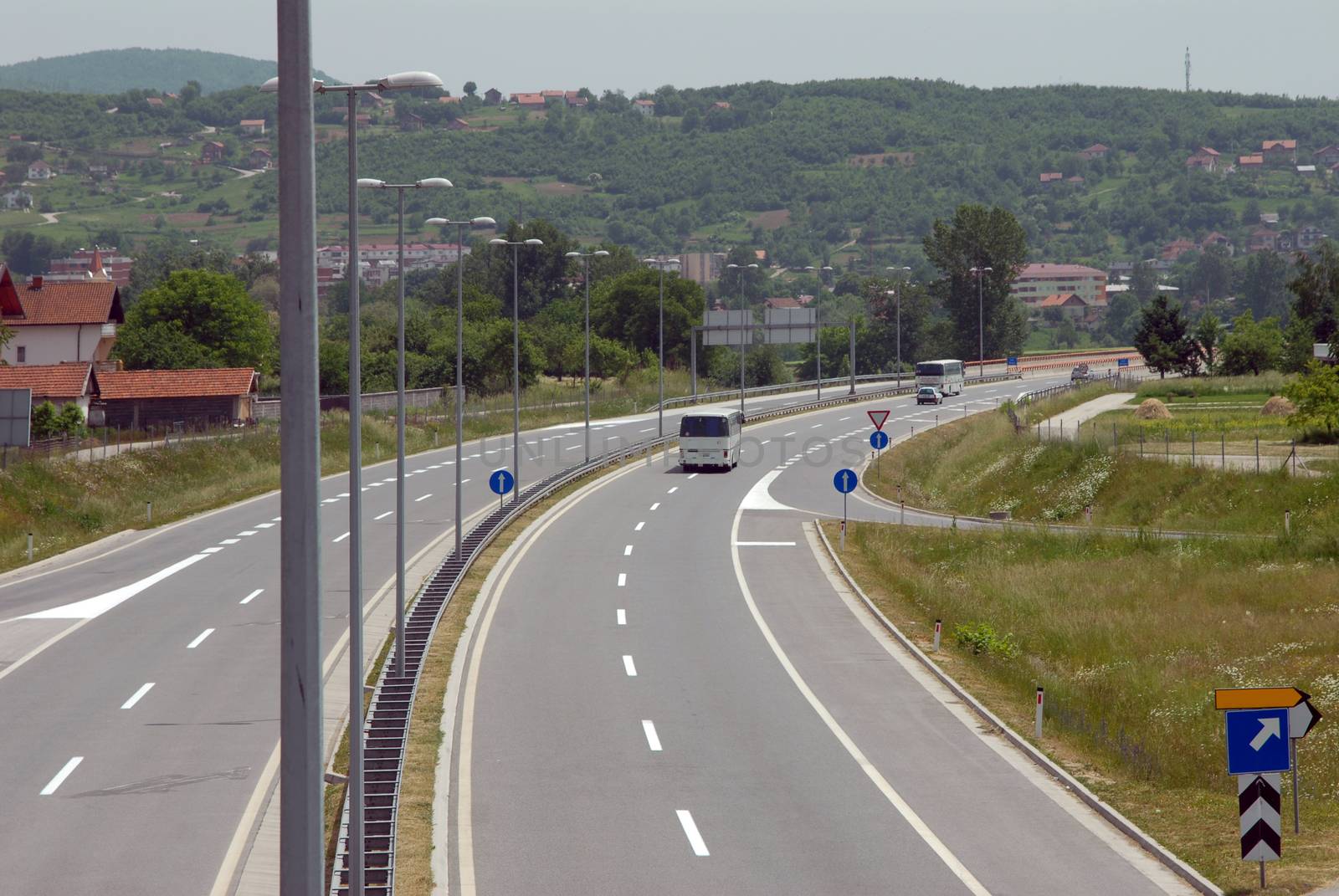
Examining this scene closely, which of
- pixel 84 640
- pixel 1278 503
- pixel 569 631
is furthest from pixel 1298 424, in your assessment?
pixel 84 640

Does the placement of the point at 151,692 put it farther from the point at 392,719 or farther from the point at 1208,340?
the point at 1208,340

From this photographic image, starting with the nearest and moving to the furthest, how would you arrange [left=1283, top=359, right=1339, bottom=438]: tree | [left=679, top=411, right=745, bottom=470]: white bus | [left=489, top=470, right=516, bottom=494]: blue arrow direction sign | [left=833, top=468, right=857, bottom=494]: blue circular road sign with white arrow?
1. [left=489, top=470, right=516, bottom=494]: blue arrow direction sign
2. [left=833, top=468, right=857, bottom=494]: blue circular road sign with white arrow
3. [left=1283, top=359, right=1339, bottom=438]: tree
4. [left=679, top=411, right=745, bottom=470]: white bus

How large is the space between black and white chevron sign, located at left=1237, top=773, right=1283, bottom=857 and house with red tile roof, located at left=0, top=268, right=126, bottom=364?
9114 cm

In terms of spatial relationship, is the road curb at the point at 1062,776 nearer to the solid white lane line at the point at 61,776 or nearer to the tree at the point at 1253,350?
the solid white lane line at the point at 61,776

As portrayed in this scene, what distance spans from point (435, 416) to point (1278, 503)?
51341 millimetres

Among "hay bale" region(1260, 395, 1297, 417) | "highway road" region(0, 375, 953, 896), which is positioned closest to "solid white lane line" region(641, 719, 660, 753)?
"highway road" region(0, 375, 953, 896)

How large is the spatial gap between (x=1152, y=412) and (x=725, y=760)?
193ft

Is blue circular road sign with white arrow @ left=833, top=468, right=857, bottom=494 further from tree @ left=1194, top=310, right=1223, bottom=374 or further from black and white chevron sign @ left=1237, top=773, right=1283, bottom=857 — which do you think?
tree @ left=1194, top=310, right=1223, bottom=374

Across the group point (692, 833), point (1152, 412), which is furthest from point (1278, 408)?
point (692, 833)

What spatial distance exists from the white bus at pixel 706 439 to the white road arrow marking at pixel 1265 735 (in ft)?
170

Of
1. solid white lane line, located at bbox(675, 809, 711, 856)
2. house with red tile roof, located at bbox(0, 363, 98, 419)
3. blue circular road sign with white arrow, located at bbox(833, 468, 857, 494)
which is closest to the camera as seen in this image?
solid white lane line, located at bbox(675, 809, 711, 856)

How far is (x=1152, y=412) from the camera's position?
77312 mm

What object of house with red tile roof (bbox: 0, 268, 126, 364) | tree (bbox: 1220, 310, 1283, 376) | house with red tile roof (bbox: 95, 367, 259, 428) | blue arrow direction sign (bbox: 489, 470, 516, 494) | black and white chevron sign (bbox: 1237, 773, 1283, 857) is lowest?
black and white chevron sign (bbox: 1237, 773, 1283, 857)

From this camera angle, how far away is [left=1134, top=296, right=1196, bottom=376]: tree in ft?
353
